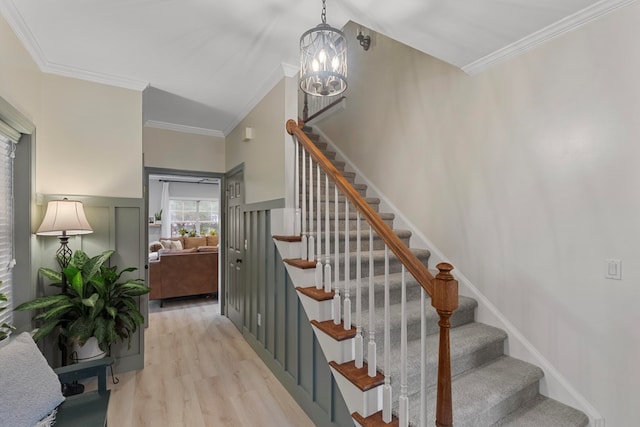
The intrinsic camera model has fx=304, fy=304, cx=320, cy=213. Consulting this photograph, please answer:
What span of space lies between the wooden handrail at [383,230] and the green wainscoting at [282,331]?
91 cm

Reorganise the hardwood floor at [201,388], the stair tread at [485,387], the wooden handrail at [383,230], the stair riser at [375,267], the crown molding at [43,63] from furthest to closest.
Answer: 1. the stair riser at [375,267]
2. the hardwood floor at [201,388]
3. the crown molding at [43,63]
4. the stair tread at [485,387]
5. the wooden handrail at [383,230]

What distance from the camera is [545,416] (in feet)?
5.69

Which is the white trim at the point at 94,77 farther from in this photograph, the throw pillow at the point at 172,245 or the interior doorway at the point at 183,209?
the interior doorway at the point at 183,209

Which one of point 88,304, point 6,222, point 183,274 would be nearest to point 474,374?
point 88,304

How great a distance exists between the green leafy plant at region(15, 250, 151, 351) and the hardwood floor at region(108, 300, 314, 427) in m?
0.51

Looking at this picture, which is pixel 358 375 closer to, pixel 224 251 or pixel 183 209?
pixel 224 251

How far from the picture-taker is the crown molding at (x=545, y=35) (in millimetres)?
1645

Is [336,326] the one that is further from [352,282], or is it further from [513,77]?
[513,77]

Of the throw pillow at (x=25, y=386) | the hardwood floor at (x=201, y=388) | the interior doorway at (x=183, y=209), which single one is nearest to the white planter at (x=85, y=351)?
the hardwood floor at (x=201, y=388)

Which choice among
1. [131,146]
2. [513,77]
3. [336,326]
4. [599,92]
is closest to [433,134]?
[513,77]

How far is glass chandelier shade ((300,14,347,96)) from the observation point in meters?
1.60

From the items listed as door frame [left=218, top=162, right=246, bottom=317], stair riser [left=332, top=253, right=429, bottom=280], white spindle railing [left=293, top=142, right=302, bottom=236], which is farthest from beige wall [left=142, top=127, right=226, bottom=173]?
stair riser [left=332, top=253, right=429, bottom=280]

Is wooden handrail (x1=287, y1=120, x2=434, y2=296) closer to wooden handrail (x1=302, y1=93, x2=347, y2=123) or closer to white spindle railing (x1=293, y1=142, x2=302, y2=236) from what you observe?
white spindle railing (x1=293, y1=142, x2=302, y2=236)

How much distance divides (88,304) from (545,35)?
355 cm
